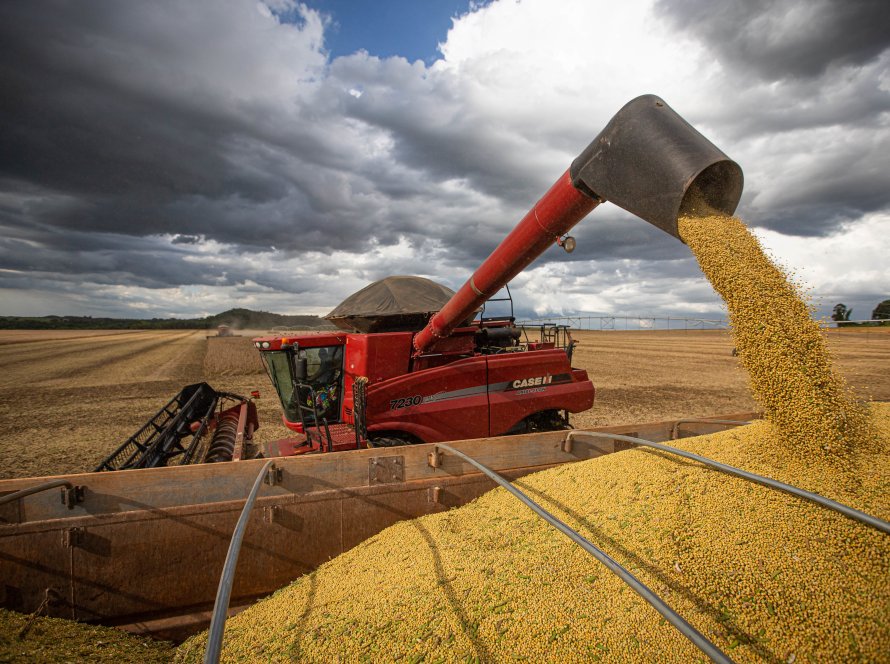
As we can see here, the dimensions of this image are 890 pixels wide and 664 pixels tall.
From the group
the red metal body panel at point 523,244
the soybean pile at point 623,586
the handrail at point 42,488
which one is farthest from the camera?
the red metal body panel at point 523,244

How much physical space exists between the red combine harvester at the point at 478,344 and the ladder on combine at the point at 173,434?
1.26m

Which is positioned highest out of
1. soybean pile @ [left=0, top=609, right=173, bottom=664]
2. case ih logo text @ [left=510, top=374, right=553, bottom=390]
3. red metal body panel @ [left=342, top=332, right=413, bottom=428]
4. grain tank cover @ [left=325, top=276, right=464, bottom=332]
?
grain tank cover @ [left=325, top=276, right=464, bottom=332]

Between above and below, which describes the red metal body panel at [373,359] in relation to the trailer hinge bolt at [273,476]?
above

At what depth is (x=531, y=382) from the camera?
18.3 feet

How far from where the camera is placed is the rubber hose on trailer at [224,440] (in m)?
5.30

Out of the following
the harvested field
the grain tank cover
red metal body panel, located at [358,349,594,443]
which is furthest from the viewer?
the harvested field

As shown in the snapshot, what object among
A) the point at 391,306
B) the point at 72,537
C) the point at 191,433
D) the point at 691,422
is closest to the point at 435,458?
the point at 72,537

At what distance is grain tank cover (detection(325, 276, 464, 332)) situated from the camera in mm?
5566

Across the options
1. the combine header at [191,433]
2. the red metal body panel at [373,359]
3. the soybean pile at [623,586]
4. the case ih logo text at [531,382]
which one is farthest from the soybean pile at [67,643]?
the case ih logo text at [531,382]

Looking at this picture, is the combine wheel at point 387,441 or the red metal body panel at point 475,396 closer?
the combine wheel at point 387,441

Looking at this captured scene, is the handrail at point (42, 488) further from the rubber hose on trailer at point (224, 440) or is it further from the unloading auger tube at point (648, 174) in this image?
the unloading auger tube at point (648, 174)

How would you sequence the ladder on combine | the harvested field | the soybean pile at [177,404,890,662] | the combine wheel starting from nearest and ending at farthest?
the soybean pile at [177,404,890,662] → the combine wheel → the ladder on combine → the harvested field

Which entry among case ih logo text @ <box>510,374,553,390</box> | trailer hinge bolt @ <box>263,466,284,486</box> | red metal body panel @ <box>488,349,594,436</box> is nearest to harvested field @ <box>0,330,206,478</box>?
trailer hinge bolt @ <box>263,466,284,486</box>

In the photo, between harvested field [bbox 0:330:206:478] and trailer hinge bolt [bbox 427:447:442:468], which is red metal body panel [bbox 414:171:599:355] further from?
harvested field [bbox 0:330:206:478]
